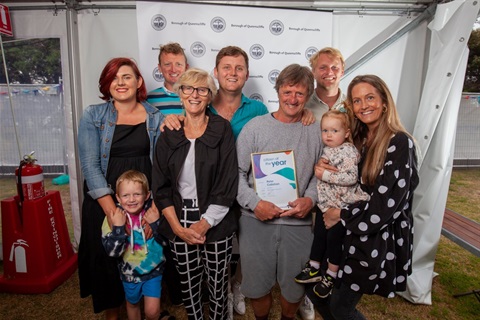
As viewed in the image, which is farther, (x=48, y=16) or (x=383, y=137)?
(x=48, y=16)

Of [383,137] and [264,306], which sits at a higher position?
[383,137]

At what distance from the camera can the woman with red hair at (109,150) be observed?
212cm

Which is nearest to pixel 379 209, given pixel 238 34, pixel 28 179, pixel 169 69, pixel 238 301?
pixel 238 301

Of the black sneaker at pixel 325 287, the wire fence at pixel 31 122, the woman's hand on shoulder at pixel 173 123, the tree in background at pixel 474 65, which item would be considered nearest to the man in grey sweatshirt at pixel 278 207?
the black sneaker at pixel 325 287

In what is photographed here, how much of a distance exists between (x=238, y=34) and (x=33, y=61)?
7.77 feet

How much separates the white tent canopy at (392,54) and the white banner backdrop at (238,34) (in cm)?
12

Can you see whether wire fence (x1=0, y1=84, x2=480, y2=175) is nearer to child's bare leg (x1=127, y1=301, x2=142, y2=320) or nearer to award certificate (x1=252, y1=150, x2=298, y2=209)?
child's bare leg (x1=127, y1=301, x2=142, y2=320)

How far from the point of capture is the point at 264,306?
7.29 ft

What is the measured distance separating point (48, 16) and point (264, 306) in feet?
11.5

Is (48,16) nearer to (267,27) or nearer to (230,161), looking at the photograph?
(267,27)

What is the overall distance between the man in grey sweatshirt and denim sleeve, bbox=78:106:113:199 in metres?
0.99

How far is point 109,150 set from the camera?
7.01ft

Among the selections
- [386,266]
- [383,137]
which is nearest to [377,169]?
[383,137]

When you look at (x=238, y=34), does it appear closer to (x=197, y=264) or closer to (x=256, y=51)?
(x=256, y=51)
